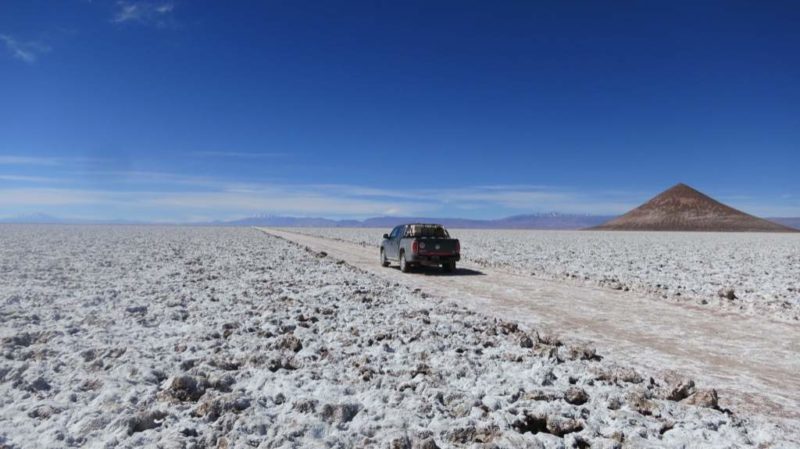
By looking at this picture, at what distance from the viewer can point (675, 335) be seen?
934cm

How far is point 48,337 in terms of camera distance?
8.36 m

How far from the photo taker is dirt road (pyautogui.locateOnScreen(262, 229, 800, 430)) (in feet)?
20.7

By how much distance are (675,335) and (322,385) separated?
671 centimetres

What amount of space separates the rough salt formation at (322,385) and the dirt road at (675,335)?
61 cm

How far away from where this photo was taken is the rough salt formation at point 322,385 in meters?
4.84

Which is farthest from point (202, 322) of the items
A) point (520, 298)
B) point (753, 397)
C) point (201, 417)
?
point (753, 397)

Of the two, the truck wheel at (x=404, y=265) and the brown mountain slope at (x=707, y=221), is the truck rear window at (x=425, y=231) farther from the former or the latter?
the brown mountain slope at (x=707, y=221)

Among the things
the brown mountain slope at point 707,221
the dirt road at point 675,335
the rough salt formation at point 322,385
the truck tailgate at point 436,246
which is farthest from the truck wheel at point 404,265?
the brown mountain slope at point 707,221

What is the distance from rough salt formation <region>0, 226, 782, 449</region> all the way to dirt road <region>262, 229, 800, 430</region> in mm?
609

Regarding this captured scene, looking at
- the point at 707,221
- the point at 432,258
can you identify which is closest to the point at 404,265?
the point at 432,258

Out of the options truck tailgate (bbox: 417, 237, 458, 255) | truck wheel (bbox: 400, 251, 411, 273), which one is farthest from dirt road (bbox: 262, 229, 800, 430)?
truck wheel (bbox: 400, 251, 411, 273)

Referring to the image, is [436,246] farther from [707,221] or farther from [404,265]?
[707,221]

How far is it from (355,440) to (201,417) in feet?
5.42

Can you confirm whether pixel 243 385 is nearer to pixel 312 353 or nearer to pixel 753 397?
pixel 312 353
